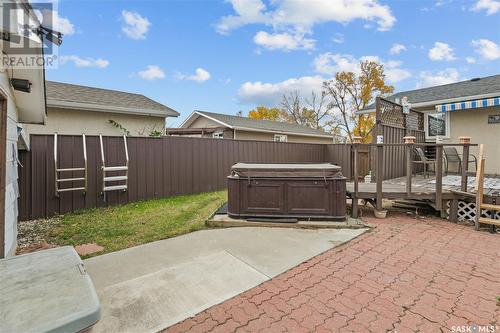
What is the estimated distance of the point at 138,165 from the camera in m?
6.64

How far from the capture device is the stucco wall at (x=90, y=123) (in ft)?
25.3

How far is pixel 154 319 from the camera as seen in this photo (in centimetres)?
201

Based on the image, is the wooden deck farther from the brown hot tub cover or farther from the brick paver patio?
the brick paver patio

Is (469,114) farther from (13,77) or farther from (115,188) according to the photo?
(13,77)

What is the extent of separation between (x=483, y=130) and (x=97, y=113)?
1180 centimetres

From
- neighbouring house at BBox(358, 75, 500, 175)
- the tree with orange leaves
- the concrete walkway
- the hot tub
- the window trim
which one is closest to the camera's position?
the concrete walkway

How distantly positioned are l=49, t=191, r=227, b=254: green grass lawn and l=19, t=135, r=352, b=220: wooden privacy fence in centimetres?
39

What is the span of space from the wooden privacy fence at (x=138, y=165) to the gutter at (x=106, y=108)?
9.24 ft

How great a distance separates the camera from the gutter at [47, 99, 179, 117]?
7.57 meters

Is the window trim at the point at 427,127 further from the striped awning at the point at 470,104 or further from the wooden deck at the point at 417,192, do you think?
the wooden deck at the point at 417,192

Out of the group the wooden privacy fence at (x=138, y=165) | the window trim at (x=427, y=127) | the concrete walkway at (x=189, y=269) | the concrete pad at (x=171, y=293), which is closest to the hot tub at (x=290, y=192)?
the concrete walkway at (x=189, y=269)

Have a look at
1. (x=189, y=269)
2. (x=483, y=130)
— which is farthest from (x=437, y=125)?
(x=189, y=269)

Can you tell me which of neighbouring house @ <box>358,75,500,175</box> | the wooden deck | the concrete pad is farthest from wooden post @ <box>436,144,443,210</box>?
the concrete pad

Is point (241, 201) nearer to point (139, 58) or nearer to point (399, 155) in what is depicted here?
point (399, 155)
